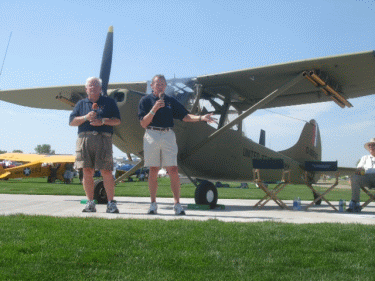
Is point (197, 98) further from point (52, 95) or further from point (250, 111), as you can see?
point (52, 95)

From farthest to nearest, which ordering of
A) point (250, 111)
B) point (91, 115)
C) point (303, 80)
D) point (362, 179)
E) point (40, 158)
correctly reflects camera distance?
point (40, 158), point (303, 80), point (250, 111), point (362, 179), point (91, 115)

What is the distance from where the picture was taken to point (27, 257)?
2.77 meters

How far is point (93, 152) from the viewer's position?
5.53 metres

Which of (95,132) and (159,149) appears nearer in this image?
(95,132)

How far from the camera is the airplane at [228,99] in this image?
25.6ft

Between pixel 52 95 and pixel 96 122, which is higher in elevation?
pixel 52 95

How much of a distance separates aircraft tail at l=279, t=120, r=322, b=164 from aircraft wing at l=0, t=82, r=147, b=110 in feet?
17.0

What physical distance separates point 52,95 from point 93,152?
6.97 metres

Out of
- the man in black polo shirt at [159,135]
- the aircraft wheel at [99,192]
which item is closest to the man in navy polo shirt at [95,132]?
the man in black polo shirt at [159,135]

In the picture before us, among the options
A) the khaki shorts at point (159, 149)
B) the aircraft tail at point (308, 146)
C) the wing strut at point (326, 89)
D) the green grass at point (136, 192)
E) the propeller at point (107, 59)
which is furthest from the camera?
the green grass at point (136, 192)

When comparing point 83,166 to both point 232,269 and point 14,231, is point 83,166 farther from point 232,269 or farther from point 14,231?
→ point 232,269

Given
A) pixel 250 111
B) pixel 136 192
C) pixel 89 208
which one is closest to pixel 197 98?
pixel 250 111

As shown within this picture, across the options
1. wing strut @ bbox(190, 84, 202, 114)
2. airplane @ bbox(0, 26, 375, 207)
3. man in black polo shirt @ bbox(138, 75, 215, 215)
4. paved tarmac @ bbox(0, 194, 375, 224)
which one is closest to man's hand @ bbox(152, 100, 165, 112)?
man in black polo shirt @ bbox(138, 75, 215, 215)

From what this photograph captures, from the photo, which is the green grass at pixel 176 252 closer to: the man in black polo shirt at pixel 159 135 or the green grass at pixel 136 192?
the man in black polo shirt at pixel 159 135
